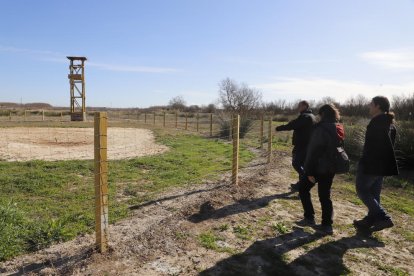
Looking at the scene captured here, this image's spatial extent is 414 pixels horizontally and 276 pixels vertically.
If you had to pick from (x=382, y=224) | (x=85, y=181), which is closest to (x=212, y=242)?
(x=382, y=224)

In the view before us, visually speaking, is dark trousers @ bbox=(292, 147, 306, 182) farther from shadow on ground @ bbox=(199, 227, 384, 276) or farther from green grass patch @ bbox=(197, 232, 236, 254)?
green grass patch @ bbox=(197, 232, 236, 254)

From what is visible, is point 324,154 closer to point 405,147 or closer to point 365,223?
point 365,223

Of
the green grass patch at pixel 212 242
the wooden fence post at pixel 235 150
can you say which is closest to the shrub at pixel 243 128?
the wooden fence post at pixel 235 150

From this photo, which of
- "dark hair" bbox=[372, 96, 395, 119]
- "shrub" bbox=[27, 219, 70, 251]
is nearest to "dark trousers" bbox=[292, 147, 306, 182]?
"dark hair" bbox=[372, 96, 395, 119]

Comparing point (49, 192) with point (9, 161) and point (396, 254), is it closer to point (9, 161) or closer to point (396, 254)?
point (9, 161)

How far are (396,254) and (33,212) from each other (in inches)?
205

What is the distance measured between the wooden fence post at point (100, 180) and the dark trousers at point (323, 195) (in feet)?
9.60

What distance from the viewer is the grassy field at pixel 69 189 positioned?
15.3ft

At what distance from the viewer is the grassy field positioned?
4.66 metres

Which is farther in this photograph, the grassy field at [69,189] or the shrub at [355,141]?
the shrub at [355,141]

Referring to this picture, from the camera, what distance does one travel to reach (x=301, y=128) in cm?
671

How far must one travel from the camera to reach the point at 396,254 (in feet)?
16.1

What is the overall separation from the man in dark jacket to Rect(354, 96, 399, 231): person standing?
1410mm

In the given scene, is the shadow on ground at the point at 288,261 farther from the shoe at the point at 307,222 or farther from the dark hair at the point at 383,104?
the dark hair at the point at 383,104
